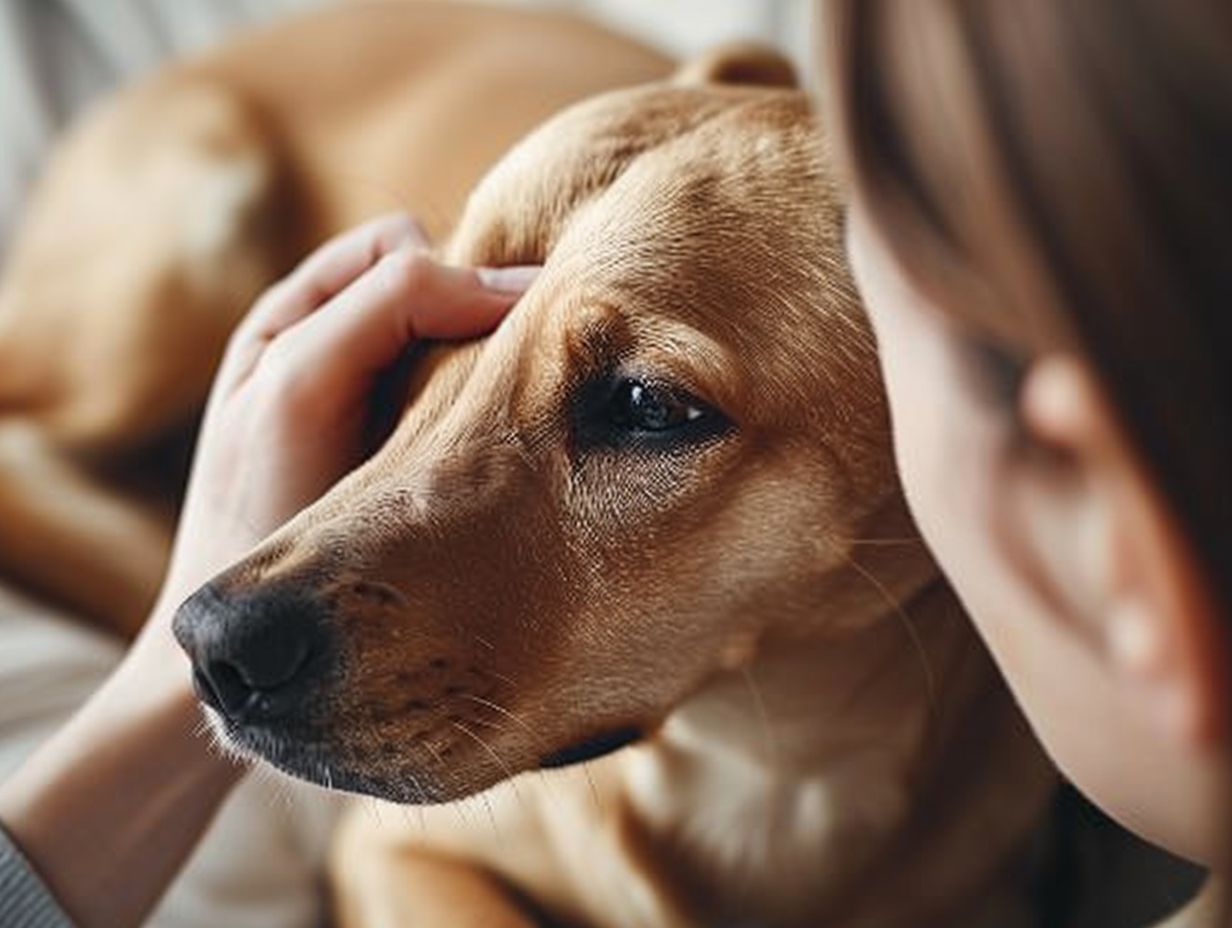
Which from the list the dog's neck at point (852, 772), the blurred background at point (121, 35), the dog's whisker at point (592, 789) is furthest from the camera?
the blurred background at point (121, 35)

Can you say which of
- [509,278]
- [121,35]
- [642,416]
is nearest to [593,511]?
[642,416]

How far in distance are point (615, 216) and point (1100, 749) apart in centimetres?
43

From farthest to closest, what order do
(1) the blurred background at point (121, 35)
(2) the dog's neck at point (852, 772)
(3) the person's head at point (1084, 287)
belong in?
(1) the blurred background at point (121, 35)
(2) the dog's neck at point (852, 772)
(3) the person's head at point (1084, 287)

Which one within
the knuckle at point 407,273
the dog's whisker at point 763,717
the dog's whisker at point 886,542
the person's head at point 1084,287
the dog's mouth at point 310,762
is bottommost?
the dog's whisker at point 763,717

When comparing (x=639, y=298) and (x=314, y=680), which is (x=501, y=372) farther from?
(x=314, y=680)

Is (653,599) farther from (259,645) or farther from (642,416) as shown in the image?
(259,645)

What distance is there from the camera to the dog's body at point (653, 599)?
0.93 m

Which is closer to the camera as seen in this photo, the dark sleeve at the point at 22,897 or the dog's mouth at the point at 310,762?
the dog's mouth at the point at 310,762

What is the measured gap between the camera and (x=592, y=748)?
1021mm

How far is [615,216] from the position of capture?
996 millimetres

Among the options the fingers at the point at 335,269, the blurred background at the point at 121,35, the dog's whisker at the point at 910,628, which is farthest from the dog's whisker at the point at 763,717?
the blurred background at the point at 121,35

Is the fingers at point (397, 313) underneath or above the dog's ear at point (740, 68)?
above

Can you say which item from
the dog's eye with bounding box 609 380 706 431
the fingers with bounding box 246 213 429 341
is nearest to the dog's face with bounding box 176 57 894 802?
the dog's eye with bounding box 609 380 706 431

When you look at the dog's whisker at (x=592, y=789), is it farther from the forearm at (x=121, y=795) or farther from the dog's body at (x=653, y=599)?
the forearm at (x=121, y=795)
